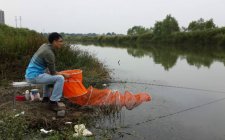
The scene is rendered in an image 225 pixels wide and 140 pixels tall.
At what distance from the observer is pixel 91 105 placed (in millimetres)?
7719

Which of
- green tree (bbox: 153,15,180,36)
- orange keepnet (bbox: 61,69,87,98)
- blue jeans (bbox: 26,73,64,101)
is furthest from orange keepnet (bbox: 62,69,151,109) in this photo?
green tree (bbox: 153,15,180,36)

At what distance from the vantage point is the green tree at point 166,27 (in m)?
63.5

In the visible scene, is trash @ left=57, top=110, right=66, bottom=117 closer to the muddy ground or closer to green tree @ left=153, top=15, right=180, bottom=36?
the muddy ground

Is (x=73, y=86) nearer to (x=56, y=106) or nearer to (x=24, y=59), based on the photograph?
(x=56, y=106)

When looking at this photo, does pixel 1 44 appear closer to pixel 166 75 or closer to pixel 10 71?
pixel 10 71

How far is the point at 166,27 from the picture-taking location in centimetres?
6372

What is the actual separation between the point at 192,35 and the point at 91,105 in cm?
4737

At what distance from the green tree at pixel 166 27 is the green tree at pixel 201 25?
12.6ft

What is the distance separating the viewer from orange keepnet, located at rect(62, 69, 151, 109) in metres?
7.42

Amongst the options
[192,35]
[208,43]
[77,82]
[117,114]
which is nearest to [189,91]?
[117,114]

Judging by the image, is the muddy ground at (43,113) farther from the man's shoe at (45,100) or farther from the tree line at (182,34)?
the tree line at (182,34)

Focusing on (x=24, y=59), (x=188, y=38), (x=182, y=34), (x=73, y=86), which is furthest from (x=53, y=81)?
(x=182, y=34)

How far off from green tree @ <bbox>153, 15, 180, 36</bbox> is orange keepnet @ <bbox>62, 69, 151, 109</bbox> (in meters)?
56.3

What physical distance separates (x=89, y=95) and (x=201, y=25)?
170ft
